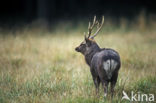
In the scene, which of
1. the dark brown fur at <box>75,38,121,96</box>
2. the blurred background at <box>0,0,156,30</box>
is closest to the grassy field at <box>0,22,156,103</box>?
the dark brown fur at <box>75,38,121,96</box>

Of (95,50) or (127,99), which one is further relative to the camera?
(95,50)

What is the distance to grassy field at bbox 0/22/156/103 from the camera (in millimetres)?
5421

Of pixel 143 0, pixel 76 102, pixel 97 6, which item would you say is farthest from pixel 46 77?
pixel 143 0

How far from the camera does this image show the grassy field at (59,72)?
17.8ft

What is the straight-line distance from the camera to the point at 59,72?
23.2ft

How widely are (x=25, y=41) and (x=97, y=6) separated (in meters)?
12.3

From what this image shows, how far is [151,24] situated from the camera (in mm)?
14570

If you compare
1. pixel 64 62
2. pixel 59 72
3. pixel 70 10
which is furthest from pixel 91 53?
pixel 70 10

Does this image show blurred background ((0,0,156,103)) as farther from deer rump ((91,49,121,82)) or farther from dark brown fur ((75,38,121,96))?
deer rump ((91,49,121,82))

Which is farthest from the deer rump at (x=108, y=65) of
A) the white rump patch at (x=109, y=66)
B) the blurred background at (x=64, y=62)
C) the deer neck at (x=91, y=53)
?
the deer neck at (x=91, y=53)

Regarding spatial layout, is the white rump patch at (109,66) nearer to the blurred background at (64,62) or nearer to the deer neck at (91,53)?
the blurred background at (64,62)

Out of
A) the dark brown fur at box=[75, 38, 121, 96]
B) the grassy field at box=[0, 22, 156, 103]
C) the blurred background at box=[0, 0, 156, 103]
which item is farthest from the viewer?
the blurred background at box=[0, 0, 156, 103]

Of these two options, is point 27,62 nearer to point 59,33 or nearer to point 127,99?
point 127,99

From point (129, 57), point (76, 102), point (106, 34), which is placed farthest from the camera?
point (106, 34)
